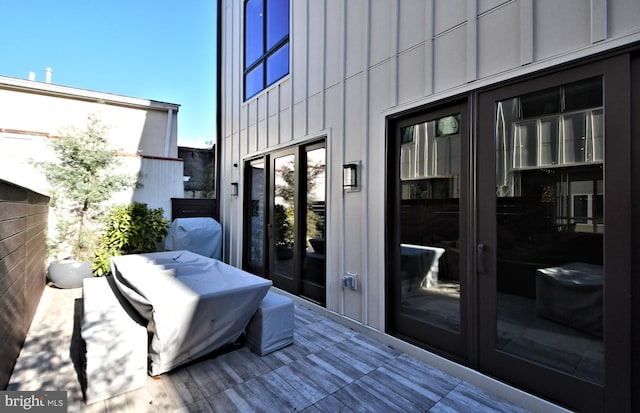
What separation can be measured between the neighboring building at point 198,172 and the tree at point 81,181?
21.4 feet

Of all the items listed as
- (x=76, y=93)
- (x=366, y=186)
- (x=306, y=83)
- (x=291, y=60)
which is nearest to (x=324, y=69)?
(x=306, y=83)

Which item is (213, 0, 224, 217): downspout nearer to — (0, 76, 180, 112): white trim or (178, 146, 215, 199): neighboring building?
(0, 76, 180, 112): white trim

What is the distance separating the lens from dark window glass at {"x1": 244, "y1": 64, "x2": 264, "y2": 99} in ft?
16.9

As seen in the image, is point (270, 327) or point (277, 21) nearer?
point (270, 327)

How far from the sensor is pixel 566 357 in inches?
72.7

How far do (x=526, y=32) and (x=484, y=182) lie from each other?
1046 millimetres

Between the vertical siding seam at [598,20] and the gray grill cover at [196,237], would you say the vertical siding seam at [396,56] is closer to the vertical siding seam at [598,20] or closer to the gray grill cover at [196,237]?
the vertical siding seam at [598,20]

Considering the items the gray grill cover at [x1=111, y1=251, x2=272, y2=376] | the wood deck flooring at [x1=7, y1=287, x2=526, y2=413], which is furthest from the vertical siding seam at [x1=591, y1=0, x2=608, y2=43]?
the gray grill cover at [x1=111, y1=251, x2=272, y2=376]

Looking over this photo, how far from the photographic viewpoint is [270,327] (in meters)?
2.66

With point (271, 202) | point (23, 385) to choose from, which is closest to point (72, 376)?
point (23, 385)

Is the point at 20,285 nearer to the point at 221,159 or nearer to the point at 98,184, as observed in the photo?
the point at 98,184

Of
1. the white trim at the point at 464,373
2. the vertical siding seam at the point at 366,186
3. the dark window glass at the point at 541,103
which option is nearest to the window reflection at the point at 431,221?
the white trim at the point at 464,373

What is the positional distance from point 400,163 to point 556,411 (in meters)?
2.14

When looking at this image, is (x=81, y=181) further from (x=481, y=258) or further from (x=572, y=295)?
(x=572, y=295)
